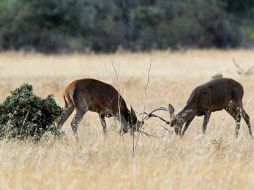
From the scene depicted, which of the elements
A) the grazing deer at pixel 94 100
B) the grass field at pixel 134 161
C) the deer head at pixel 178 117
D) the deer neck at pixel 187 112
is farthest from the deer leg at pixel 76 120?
the deer neck at pixel 187 112

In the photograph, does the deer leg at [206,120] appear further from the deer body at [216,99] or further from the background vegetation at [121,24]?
the background vegetation at [121,24]

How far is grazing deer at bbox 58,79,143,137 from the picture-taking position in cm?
1474

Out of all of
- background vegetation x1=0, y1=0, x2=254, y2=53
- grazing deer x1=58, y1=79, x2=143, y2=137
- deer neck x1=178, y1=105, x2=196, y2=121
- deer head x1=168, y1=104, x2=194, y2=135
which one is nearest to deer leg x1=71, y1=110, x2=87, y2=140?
grazing deer x1=58, y1=79, x2=143, y2=137

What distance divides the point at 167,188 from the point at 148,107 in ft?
36.1

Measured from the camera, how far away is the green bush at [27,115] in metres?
12.3

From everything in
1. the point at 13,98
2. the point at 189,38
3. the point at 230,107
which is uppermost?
the point at 13,98

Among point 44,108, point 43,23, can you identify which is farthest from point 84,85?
point 43,23

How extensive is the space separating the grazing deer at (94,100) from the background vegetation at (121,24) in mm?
23658

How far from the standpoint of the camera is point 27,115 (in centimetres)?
1245

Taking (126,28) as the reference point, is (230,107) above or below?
above

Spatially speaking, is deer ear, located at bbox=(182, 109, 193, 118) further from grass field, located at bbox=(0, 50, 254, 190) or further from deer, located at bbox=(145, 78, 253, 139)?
grass field, located at bbox=(0, 50, 254, 190)

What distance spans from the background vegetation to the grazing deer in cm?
2366

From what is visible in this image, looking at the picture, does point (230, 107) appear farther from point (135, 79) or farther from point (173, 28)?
point (173, 28)

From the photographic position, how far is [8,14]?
41.0m
